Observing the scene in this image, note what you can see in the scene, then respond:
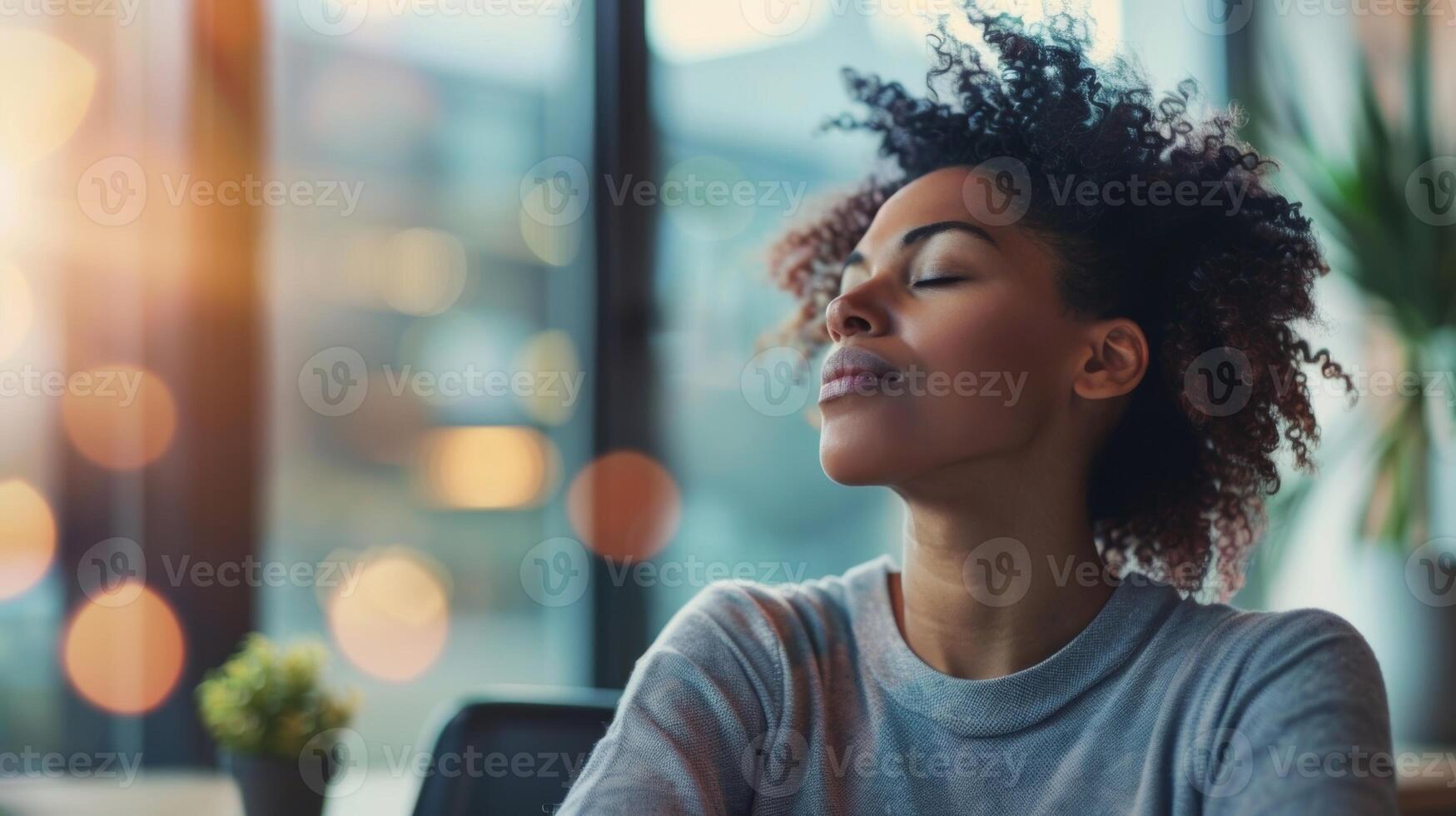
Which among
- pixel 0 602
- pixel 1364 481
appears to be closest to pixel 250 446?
pixel 0 602

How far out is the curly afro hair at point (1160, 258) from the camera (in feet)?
4.31

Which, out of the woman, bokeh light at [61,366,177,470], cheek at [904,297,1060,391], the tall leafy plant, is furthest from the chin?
the tall leafy plant

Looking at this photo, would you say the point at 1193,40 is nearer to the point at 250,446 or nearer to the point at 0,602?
the point at 250,446

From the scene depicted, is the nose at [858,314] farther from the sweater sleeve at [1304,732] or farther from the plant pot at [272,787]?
the plant pot at [272,787]

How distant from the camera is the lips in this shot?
1.21 m

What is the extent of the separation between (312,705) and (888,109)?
3.86 ft

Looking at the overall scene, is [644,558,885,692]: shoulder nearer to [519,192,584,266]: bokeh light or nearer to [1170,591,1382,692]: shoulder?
[1170,591,1382,692]: shoulder

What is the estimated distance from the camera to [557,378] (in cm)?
279

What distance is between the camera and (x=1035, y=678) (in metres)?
1.17

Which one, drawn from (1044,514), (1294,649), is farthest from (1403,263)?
(1294,649)

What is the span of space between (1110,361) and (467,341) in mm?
1700

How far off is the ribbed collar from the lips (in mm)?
275

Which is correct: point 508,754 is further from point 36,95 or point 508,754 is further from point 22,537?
point 36,95

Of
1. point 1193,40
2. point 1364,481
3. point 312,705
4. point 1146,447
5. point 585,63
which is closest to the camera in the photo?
point 1146,447
